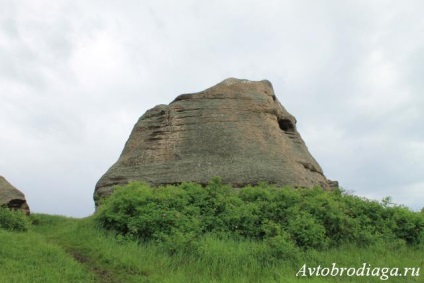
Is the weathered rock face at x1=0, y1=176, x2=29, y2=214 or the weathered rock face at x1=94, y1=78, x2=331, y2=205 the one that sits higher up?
the weathered rock face at x1=94, y1=78, x2=331, y2=205

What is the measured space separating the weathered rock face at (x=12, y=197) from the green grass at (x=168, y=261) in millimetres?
7113

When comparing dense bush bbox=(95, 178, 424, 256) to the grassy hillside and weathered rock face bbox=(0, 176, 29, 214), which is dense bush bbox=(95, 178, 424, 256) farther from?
weathered rock face bbox=(0, 176, 29, 214)

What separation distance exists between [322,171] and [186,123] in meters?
6.24

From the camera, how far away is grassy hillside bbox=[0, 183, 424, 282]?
943 centimetres

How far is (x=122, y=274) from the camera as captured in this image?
9.55 meters

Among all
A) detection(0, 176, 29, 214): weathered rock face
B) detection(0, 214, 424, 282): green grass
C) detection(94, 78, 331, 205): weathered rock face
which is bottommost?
detection(0, 214, 424, 282): green grass

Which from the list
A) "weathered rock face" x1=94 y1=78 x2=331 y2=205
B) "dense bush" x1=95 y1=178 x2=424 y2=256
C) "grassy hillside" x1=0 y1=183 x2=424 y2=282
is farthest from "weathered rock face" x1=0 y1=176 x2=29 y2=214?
"dense bush" x1=95 y1=178 x2=424 y2=256

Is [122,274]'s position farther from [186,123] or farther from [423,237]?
[186,123]

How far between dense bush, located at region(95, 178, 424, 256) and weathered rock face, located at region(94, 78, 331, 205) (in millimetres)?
3054

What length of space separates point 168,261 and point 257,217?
9.87ft

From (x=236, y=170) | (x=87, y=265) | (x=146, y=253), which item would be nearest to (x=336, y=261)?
(x=146, y=253)

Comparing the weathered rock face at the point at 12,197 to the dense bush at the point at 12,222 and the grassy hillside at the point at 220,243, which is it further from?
the grassy hillside at the point at 220,243

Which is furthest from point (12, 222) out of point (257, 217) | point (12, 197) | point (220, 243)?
point (257, 217)

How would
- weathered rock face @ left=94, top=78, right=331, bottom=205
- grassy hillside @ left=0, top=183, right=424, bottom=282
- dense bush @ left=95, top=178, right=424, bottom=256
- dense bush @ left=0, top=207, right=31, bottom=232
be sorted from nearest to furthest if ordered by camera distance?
grassy hillside @ left=0, top=183, right=424, bottom=282 < dense bush @ left=95, top=178, right=424, bottom=256 < dense bush @ left=0, top=207, right=31, bottom=232 < weathered rock face @ left=94, top=78, right=331, bottom=205
